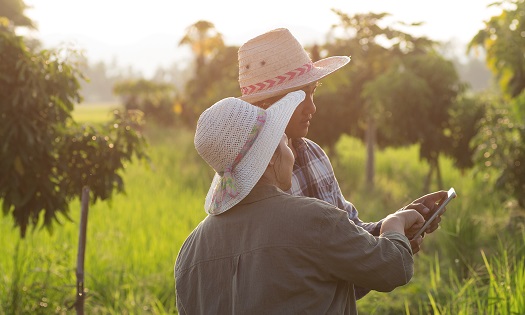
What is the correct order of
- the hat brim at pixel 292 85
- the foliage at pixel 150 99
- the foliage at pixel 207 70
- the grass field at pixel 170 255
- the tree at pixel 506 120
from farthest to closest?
the foliage at pixel 150 99, the foliage at pixel 207 70, the tree at pixel 506 120, the grass field at pixel 170 255, the hat brim at pixel 292 85

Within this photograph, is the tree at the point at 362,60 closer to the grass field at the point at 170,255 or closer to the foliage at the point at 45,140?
the grass field at the point at 170,255

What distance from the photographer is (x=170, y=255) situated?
587 centimetres

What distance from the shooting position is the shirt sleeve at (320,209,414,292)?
→ 1.80 m

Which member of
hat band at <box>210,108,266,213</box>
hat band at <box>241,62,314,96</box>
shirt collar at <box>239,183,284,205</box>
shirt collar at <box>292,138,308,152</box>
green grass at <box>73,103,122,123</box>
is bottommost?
green grass at <box>73,103,122,123</box>

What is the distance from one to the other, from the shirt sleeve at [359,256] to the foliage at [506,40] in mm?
4863

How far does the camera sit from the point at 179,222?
7.09 meters

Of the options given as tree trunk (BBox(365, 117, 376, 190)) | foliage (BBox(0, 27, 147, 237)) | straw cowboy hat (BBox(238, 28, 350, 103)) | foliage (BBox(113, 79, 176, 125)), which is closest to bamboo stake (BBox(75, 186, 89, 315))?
foliage (BBox(0, 27, 147, 237))

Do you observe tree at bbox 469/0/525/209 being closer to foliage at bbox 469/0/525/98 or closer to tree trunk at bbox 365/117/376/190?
foliage at bbox 469/0/525/98

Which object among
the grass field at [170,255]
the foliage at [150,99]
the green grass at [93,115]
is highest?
the grass field at [170,255]

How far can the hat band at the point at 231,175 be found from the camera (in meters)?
1.90

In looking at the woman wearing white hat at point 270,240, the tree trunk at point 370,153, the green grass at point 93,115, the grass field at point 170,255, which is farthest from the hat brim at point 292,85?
the tree trunk at point 370,153

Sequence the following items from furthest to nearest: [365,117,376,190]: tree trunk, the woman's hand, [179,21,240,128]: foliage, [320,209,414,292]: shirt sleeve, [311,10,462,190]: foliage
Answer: [179,21,240,128]: foliage → [365,117,376,190]: tree trunk → [311,10,462,190]: foliage → the woman's hand → [320,209,414,292]: shirt sleeve

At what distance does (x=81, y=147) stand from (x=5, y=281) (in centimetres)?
127

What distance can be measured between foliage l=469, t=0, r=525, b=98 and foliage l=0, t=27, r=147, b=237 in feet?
12.4
